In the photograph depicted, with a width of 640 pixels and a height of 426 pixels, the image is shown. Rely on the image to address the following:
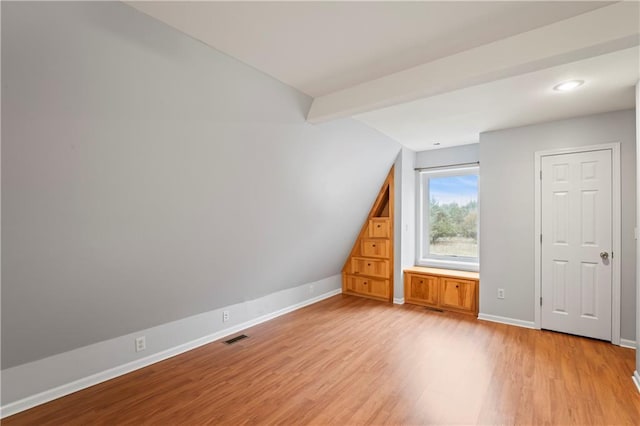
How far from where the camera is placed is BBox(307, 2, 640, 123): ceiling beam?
151 centimetres

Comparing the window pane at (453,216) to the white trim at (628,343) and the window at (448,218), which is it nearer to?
the window at (448,218)

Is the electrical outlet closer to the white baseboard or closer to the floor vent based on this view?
the white baseboard

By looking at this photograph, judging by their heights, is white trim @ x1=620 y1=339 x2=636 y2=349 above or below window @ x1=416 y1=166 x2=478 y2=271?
below

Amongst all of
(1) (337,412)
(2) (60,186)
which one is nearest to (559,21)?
(1) (337,412)

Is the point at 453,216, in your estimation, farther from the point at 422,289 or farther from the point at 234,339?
the point at 234,339

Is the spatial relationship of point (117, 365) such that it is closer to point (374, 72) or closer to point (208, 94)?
point (208, 94)

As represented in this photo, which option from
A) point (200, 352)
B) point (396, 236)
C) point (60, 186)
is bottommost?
point (200, 352)

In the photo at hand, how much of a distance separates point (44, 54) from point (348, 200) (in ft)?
10.6

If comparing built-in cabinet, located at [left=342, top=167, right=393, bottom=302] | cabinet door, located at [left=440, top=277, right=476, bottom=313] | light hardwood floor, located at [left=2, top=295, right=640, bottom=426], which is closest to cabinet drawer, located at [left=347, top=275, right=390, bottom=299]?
built-in cabinet, located at [left=342, top=167, right=393, bottom=302]

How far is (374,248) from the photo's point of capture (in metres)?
4.88

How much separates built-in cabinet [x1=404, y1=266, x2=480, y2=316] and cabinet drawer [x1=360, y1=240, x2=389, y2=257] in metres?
0.45

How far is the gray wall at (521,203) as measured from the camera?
3.03m

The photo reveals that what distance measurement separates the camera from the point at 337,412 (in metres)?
2.05

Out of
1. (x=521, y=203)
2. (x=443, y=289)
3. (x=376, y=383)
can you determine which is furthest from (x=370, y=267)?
(x=376, y=383)
